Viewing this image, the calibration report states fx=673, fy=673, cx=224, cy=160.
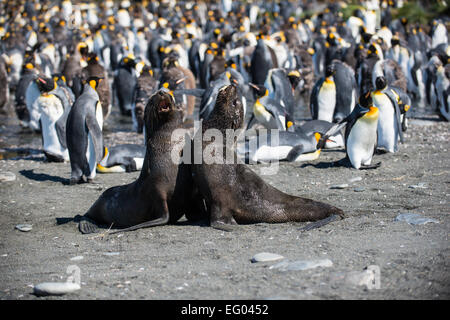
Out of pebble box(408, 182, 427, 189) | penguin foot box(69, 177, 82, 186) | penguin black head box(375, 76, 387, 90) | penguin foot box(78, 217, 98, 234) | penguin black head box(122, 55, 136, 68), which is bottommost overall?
penguin foot box(78, 217, 98, 234)

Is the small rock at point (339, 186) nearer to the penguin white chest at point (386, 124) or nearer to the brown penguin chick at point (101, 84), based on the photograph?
the penguin white chest at point (386, 124)

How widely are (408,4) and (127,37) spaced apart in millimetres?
13143

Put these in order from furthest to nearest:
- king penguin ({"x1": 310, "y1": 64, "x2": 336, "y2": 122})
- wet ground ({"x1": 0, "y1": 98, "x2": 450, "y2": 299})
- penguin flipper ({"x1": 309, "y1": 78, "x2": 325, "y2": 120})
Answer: penguin flipper ({"x1": 309, "y1": 78, "x2": 325, "y2": 120})
king penguin ({"x1": 310, "y1": 64, "x2": 336, "y2": 122})
wet ground ({"x1": 0, "y1": 98, "x2": 450, "y2": 299})

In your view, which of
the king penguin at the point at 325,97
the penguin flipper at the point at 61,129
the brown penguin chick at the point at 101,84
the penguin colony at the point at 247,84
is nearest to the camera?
the penguin colony at the point at 247,84

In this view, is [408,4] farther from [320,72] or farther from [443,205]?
[443,205]

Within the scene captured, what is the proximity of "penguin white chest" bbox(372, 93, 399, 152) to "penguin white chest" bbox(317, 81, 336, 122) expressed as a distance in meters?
2.60

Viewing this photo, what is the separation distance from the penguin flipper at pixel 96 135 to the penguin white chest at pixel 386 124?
370 cm

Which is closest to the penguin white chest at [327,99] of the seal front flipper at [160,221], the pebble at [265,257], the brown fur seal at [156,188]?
the brown fur seal at [156,188]

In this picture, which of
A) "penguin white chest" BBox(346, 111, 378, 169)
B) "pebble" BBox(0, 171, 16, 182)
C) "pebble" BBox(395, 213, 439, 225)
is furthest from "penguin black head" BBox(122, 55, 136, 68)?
"pebble" BBox(395, 213, 439, 225)

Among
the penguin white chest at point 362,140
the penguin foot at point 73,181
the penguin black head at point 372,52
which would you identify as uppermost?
the penguin black head at point 372,52

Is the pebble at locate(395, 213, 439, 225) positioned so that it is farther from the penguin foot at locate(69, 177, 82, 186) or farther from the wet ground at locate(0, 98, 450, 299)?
the penguin foot at locate(69, 177, 82, 186)

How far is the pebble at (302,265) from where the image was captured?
4070 millimetres

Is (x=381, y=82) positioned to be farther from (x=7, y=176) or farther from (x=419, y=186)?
(x=7, y=176)

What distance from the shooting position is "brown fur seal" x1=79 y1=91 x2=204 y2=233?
18.2 ft
